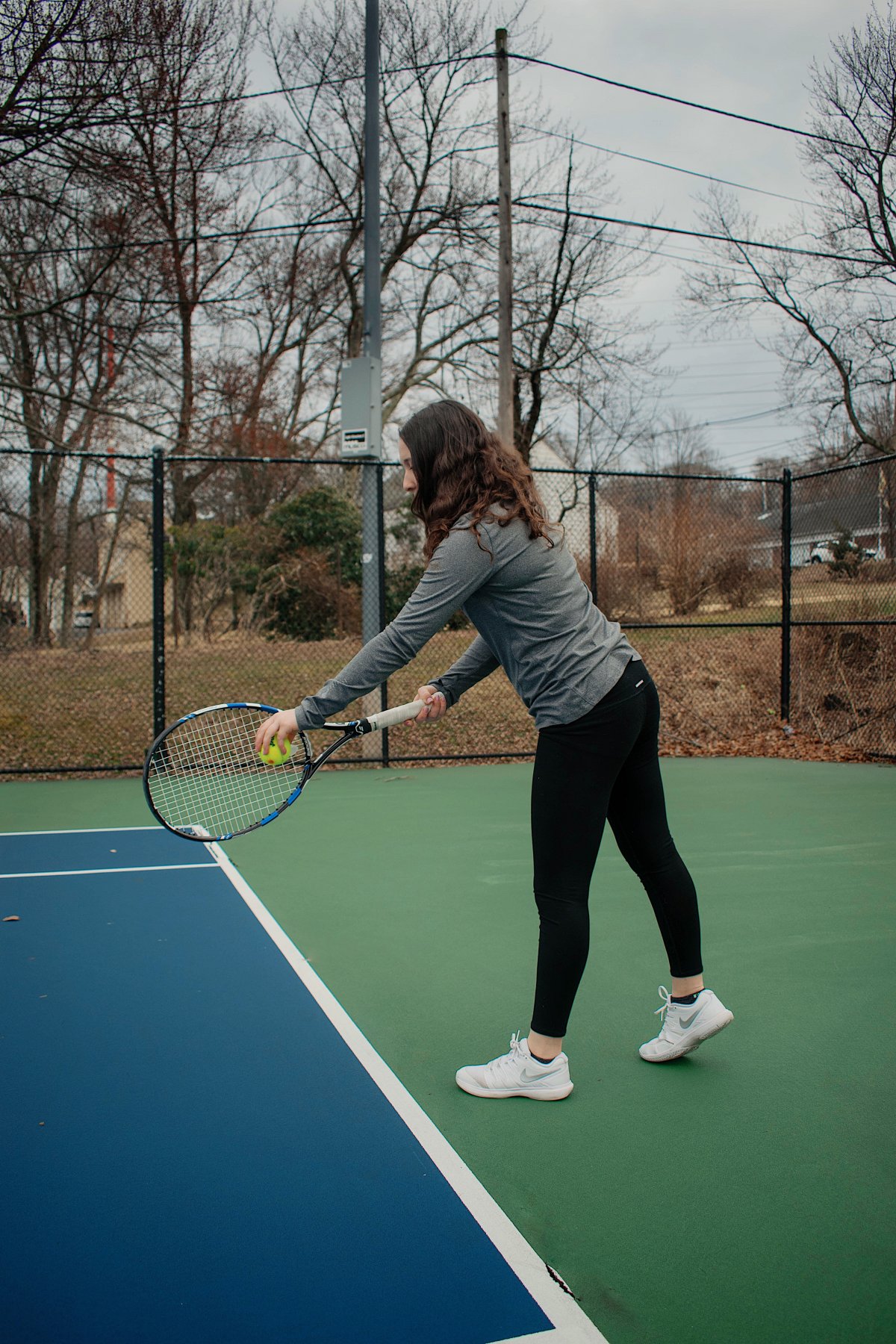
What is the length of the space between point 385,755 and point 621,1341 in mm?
7178

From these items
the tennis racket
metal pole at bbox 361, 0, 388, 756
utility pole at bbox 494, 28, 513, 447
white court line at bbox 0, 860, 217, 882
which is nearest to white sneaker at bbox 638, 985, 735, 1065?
the tennis racket

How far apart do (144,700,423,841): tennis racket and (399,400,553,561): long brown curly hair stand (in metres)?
0.59

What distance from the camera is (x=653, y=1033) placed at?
334 centimetres

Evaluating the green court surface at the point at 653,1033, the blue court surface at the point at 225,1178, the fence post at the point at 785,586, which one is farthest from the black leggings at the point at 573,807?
the fence post at the point at 785,586

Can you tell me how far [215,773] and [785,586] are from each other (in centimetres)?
719

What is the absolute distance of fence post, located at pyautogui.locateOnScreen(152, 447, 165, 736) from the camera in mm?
8141

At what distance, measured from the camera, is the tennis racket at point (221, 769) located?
119 inches

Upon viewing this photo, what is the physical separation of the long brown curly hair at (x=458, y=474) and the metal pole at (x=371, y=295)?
19.4 feet

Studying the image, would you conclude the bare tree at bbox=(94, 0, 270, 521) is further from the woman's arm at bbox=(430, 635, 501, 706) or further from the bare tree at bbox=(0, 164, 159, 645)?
the woman's arm at bbox=(430, 635, 501, 706)

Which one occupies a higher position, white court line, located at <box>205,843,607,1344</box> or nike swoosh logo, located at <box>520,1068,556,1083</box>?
nike swoosh logo, located at <box>520,1068,556,1083</box>

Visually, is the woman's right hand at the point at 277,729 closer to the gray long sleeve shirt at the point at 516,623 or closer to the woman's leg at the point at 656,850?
the gray long sleeve shirt at the point at 516,623

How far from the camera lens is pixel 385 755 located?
898 centimetres

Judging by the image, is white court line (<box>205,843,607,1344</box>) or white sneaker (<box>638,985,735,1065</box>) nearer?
white court line (<box>205,843,607,1344</box>)

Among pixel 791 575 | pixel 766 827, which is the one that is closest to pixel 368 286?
pixel 791 575
